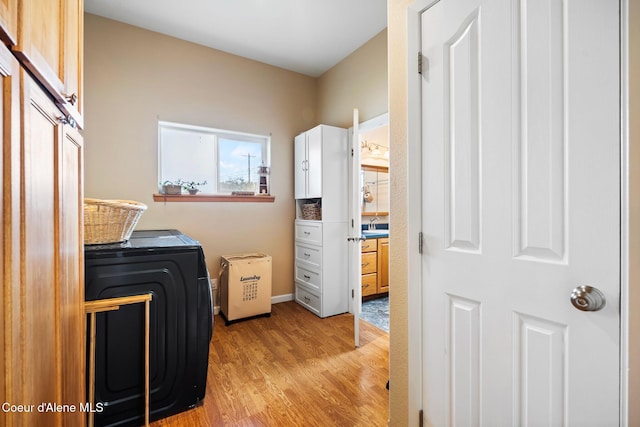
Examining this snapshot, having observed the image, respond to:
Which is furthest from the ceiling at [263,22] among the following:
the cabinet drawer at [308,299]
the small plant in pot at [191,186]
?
the cabinet drawer at [308,299]

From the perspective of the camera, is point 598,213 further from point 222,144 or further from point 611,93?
point 222,144

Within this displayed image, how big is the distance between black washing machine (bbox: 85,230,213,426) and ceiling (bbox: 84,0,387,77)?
2.14m

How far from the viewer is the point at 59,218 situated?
0.82 metres

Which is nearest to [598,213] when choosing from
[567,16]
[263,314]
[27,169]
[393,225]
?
[567,16]

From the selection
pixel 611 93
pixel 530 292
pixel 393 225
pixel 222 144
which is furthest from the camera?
pixel 222 144

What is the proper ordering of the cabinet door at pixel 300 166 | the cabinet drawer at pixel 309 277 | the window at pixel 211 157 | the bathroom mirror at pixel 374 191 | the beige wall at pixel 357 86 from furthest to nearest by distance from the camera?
the bathroom mirror at pixel 374 191
the cabinet door at pixel 300 166
the cabinet drawer at pixel 309 277
the window at pixel 211 157
the beige wall at pixel 357 86

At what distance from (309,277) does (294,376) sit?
1.35 metres

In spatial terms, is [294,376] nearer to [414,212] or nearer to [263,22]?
[414,212]

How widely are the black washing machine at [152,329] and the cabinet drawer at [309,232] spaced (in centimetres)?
156

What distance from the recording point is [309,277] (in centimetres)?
328

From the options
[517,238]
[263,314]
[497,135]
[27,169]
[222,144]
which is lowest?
[263,314]

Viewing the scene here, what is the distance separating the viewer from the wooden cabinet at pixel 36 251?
54cm

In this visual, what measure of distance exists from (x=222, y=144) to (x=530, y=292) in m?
3.15

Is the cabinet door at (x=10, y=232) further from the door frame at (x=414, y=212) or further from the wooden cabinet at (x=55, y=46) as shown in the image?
the door frame at (x=414, y=212)
